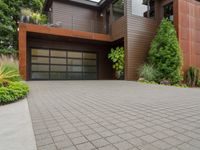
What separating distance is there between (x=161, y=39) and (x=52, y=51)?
338 inches

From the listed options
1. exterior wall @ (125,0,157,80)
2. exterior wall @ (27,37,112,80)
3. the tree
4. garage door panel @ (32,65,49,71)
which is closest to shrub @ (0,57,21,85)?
garage door panel @ (32,65,49,71)

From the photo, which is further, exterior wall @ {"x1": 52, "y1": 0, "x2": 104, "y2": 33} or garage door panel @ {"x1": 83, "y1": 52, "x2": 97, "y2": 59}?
garage door panel @ {"x1": 83, "y1": 52, "x2": 97, "y2": 59}

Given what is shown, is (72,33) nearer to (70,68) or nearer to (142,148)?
(70,68)

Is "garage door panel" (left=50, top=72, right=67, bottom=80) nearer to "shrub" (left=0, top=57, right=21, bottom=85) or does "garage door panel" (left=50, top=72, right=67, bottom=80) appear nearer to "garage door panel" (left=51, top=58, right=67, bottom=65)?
"garage door panel" (left=51, top=58, right=67, bottom=65)

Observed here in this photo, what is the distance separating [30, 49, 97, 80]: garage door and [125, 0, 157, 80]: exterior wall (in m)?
4.30

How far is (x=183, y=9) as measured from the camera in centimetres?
1251

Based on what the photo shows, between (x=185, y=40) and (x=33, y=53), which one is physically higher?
(x=185, y=40)

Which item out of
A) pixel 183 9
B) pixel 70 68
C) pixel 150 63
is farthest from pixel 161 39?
pixel 70 68

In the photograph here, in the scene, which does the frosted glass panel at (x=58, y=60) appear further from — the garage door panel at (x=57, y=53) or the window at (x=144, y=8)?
the window at (x=144, y=8)

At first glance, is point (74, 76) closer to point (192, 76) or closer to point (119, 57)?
point (119, 57)

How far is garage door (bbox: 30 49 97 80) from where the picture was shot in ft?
44.2

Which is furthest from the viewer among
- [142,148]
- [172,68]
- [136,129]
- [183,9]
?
[183,9]

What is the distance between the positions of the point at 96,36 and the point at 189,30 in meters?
7.19

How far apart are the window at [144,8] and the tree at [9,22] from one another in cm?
1150
